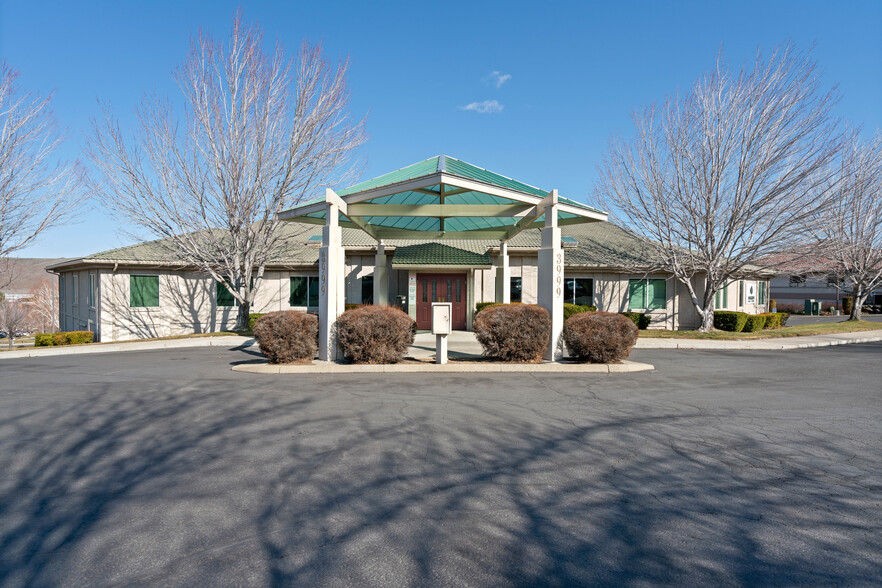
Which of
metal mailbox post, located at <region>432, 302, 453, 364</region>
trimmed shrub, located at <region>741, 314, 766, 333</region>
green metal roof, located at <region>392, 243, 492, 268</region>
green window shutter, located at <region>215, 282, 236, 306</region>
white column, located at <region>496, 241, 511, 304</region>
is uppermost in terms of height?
green metal roof, located at <region>392, 243, 492, 268</region>

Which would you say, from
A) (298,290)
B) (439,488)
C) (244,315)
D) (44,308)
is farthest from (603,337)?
(44,308)

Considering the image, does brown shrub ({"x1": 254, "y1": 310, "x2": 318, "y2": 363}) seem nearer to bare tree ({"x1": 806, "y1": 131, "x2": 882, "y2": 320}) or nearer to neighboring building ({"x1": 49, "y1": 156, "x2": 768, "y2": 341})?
neighboring building ({"x1": 49, "y1": 156, "x2": 768, "y2": 341})

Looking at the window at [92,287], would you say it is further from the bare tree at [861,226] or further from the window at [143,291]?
the bare tree at [861,226]

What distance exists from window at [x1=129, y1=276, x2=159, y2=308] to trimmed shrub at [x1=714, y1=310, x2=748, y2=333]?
25.5 m

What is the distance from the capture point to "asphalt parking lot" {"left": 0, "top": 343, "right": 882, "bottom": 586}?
2721 millimetres

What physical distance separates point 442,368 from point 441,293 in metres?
9.73

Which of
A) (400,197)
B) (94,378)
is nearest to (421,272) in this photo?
(400,197)

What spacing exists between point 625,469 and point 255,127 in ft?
56.6

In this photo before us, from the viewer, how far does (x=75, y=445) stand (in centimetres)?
487

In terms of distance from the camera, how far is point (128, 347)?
14.6 m

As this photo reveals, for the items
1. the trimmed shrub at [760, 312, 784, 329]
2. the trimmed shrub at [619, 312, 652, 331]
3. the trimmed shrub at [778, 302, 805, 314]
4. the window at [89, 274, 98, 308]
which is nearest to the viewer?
the window at [89, 274, 98, 308]

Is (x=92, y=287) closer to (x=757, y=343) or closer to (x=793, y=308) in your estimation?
(x=757, y=343)

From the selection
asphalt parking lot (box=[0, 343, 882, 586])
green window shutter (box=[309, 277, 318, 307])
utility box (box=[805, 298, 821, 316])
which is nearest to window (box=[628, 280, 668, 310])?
asphalt parking lot (box=[0, 343, 882, 586])

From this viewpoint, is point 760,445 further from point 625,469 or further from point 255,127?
point 255,127
